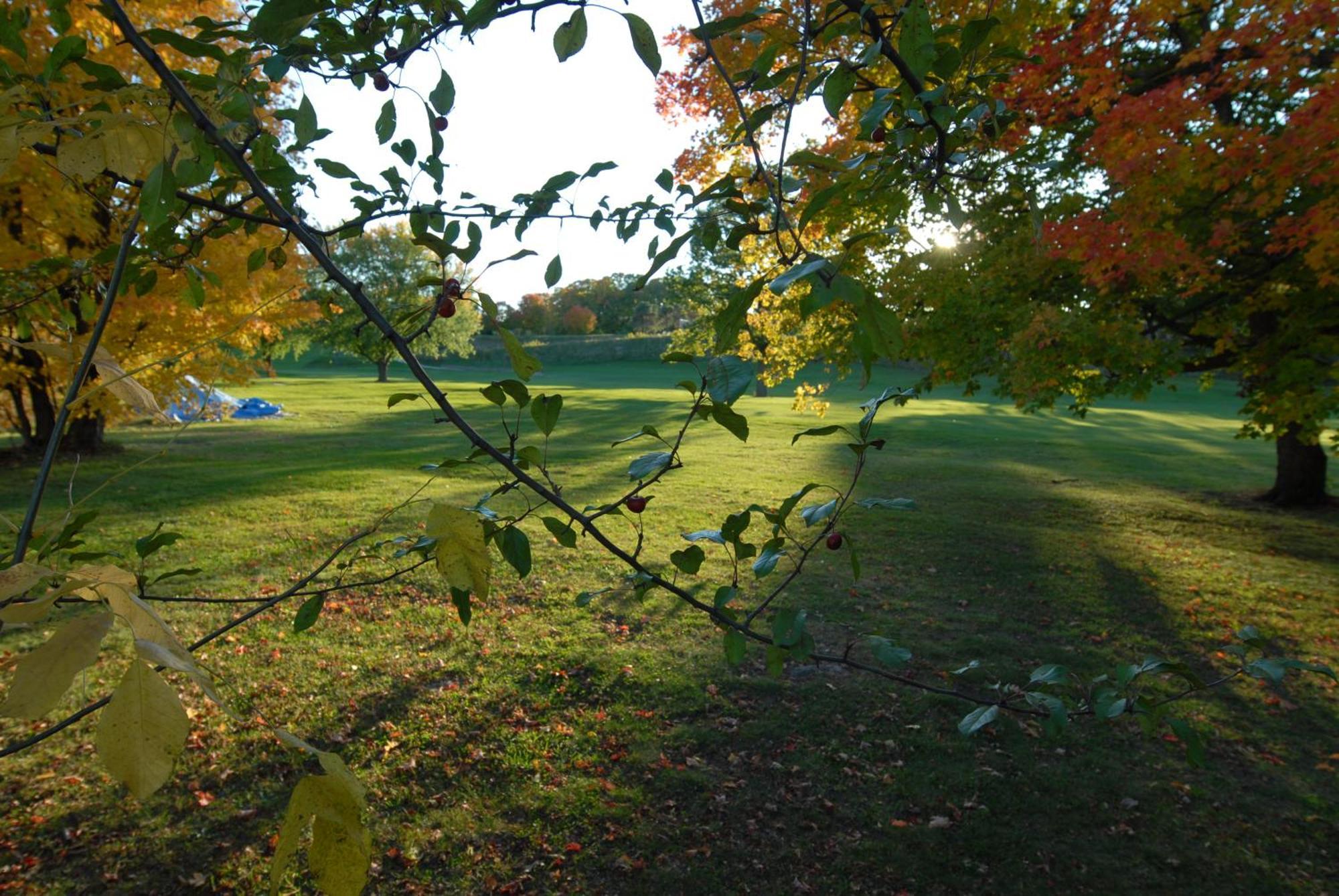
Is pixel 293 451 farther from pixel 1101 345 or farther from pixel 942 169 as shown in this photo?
pixel 942 169

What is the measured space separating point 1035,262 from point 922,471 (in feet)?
19.3

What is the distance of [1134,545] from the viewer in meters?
8.34

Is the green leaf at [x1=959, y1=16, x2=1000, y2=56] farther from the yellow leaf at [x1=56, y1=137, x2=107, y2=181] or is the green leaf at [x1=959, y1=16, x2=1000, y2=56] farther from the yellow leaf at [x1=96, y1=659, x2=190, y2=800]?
the yellow leaf at [x1=96, y1=659, x2=190, y2=800]

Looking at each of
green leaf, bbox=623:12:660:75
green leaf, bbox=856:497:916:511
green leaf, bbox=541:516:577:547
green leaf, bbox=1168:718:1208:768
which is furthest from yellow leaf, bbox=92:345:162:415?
green leaf, bbox=1168:718:1208:768

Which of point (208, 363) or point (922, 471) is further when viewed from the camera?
point (922, 471)

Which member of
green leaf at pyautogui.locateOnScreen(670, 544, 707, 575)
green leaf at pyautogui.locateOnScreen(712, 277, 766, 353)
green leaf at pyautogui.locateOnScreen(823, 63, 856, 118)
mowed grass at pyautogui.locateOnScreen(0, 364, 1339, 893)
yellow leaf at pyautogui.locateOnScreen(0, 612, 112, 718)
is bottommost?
mowed grass at pyautogui.locateOnScreen(0, 364, 1339, 893)

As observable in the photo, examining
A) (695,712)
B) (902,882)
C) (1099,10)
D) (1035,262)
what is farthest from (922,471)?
(902,882)

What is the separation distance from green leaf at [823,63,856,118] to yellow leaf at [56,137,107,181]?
849mm

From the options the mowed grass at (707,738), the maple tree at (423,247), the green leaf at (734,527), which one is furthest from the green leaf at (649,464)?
the mowed grass at (707,738)

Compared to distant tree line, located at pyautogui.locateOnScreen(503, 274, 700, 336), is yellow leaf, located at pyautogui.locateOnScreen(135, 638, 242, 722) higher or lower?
lower

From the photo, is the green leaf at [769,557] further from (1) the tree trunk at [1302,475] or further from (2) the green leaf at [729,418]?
(1) the tree trunk at [1302,475]

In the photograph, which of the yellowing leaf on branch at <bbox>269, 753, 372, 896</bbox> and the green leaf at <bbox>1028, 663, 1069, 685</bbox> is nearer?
the yellowing leaf on branch at <bbox>269, 753, 372, 896</bbox>

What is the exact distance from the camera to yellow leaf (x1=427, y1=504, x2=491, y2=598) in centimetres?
81

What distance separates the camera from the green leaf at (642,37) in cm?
89
